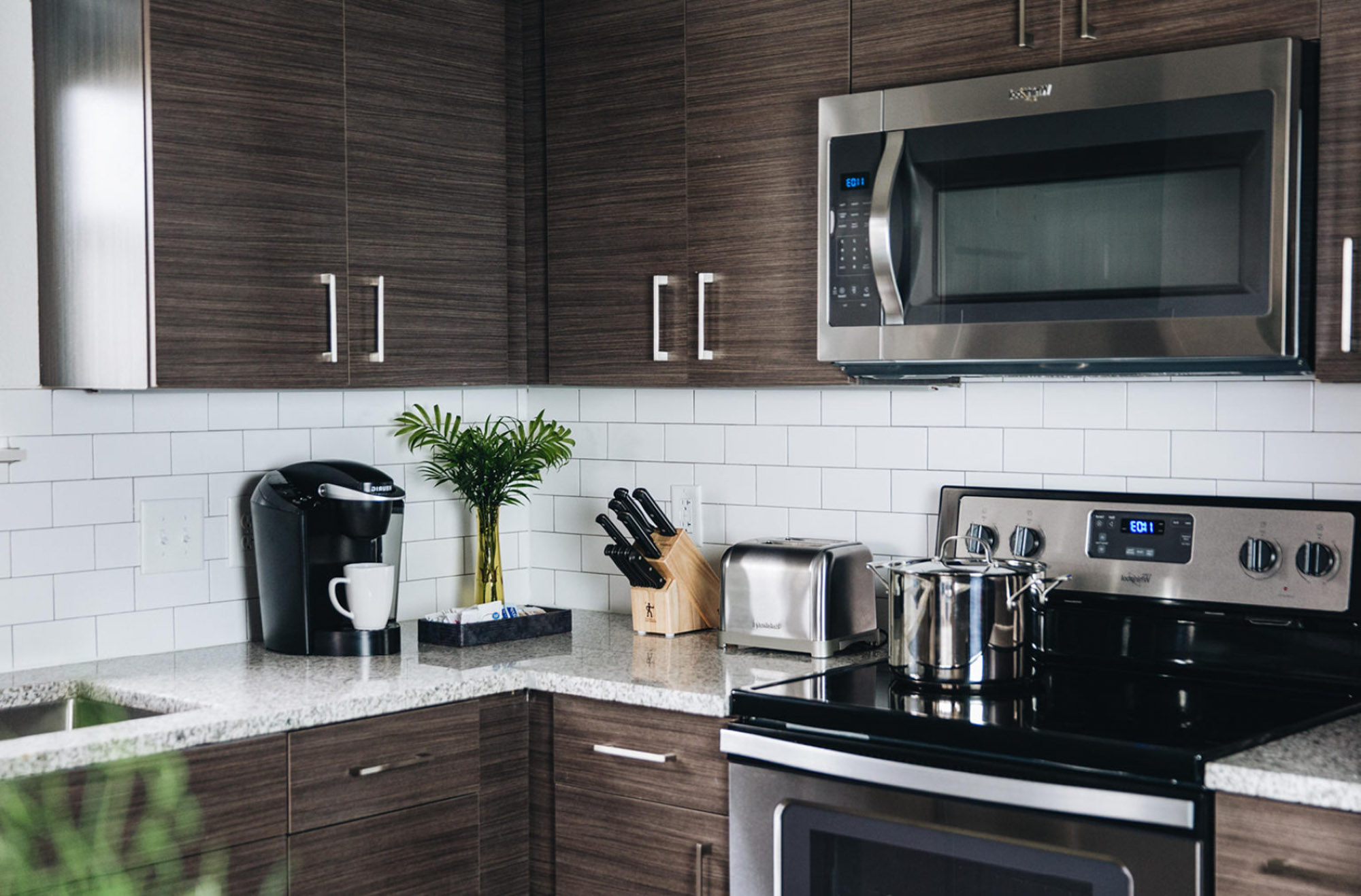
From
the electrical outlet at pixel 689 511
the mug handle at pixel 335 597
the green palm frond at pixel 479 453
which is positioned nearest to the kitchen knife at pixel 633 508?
the electrical outlet at pixel 689 511

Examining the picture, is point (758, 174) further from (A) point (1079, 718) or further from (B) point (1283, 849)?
(B) point (1283, 849)

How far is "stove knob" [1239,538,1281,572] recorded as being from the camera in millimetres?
2238

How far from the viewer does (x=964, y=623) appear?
2.15 meters

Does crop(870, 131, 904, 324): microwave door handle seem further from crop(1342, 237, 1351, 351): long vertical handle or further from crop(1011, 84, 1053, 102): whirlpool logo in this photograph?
crop(1342, 237, 1351, 351): long vertical handle

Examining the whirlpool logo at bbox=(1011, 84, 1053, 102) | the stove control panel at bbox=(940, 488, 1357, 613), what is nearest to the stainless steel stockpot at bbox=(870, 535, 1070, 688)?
the stove control panel at bbox=(940, 488, 1357, 613)

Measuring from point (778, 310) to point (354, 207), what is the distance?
0.83m

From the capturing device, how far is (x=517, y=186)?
9.80 feet

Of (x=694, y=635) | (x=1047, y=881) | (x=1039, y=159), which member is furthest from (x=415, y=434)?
(x=1047, y=881)

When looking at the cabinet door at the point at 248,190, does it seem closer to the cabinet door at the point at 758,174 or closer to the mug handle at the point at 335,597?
the mug handle at the point at 335,597

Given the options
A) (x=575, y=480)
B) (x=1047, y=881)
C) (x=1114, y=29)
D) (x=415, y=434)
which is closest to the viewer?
(x=1047, y=881)

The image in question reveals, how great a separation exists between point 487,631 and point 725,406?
708mm

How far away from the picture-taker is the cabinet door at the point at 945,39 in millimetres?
2240

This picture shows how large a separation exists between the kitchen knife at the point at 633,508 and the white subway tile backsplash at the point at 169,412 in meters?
0.82

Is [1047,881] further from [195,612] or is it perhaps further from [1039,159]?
[195,612]
